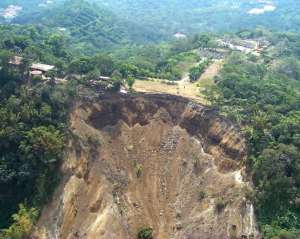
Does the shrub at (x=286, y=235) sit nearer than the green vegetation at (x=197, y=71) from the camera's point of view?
Yes

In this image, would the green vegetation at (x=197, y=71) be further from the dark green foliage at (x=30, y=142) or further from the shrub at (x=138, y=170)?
the shrub at (x=138, y=170)

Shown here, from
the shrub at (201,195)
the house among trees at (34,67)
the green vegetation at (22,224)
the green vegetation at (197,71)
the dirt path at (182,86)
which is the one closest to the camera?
the green vegetation at (22,224)

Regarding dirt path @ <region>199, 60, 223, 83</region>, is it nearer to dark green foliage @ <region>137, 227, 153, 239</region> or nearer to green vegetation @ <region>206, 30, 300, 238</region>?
green vegetation @ <region>206, 30, 300, 238</region>

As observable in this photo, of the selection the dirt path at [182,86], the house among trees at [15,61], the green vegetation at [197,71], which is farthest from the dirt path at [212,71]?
the house among trees at [15,61]

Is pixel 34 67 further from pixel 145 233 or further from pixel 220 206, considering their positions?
pixel 220 206

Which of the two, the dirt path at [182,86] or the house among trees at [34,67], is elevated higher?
the house among trees at [34,67]

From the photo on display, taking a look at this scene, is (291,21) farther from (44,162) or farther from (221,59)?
(44,162)

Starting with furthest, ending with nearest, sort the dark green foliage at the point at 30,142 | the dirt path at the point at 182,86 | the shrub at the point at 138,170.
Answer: the dirt path at the point at 182,86
the shrub at the point at 138,170
the dark green foliage at the point at 30,142
